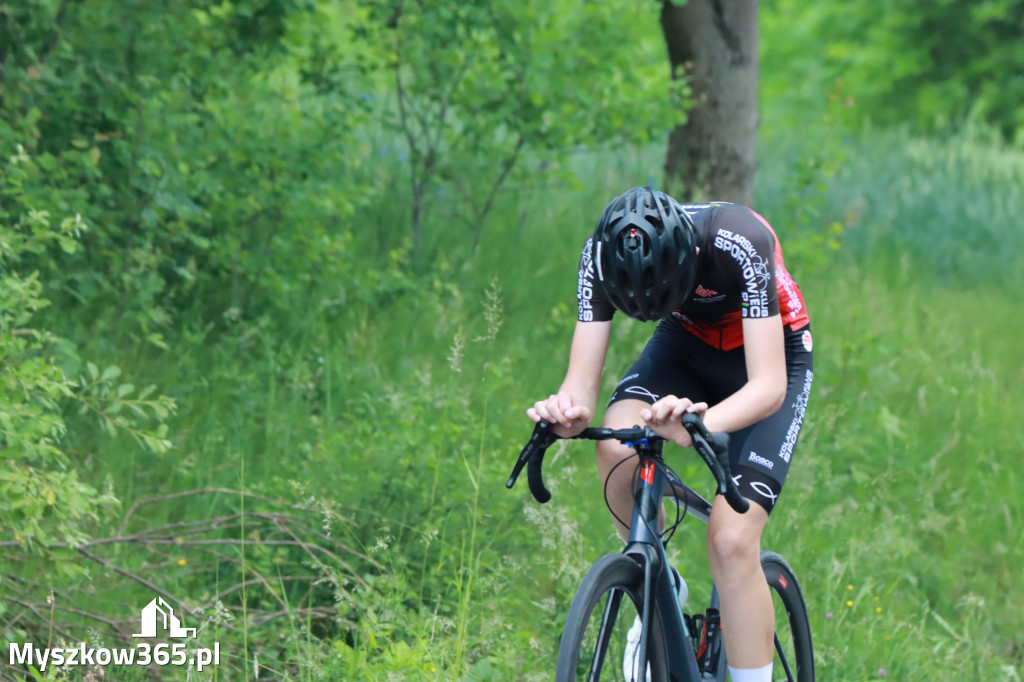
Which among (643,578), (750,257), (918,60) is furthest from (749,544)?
(918,60)

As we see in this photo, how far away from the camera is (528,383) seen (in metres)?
6.68

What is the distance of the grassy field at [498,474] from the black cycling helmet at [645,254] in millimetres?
597

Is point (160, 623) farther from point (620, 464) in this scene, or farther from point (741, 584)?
point (741, 584)

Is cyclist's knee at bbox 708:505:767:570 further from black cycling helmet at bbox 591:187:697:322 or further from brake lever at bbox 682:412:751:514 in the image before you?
black cycling helmet at bbox 591:187:697:322

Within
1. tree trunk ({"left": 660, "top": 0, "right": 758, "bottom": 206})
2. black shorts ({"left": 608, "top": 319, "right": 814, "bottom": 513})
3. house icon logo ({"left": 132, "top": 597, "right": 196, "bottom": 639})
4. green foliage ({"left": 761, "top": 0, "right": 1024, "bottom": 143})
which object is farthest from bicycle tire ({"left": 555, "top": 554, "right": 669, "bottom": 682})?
green foliage ({"left": 761, "top": 0, "right": 1024, "bottom": 143})

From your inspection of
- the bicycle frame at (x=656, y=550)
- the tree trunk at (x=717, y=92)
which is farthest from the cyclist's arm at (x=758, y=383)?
the tree trunk at (x=717, y=92)

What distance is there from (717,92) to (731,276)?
555 centimetres

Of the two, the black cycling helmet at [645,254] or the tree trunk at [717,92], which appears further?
the tree trunk at [717,92]

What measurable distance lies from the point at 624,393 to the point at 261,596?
5.96ft

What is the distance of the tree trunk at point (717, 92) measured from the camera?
843 cm

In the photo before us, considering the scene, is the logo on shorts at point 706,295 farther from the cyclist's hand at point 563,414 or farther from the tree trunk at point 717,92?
the tree trunk at point 717,92

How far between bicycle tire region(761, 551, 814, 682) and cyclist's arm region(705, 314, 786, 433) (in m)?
0.84

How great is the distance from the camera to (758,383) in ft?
A: 10.6

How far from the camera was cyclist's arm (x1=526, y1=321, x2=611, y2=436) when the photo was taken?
320cm
